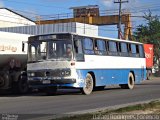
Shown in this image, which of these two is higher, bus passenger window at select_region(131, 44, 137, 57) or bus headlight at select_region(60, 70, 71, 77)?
bus passenger window at select_region(131, 44, 137, 57)

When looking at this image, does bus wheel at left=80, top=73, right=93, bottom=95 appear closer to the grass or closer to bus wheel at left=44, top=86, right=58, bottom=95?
bus wheel at left=44, top=86, right=58, bottom=95

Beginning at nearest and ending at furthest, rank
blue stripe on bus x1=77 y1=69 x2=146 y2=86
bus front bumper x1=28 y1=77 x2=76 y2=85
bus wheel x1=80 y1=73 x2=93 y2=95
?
1. bus front bumper x1=28 y1=77 x2=76 y2=85
2. bus wheel x1=80 y1=73 x2=93 y2=95
3. blue stripe on bus x1=77 y1=69 x2=146 y2=86

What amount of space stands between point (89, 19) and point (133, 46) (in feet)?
113

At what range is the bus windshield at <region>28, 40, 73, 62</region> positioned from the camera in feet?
75.5

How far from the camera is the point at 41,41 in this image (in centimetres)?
2370

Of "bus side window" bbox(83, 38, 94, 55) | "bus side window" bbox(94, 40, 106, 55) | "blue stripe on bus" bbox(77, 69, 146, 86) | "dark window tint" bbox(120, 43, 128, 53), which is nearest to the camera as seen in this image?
"bus side window" bbox(83, 38, 94, 55)

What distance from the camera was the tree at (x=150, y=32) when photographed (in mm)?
74938

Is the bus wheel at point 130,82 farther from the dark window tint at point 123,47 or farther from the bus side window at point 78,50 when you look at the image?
the bus side window at point 78,50

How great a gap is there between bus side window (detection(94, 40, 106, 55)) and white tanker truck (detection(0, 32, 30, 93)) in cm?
392

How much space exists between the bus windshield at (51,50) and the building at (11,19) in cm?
4048

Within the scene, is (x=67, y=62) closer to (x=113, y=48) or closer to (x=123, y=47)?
(x=113, y=48)

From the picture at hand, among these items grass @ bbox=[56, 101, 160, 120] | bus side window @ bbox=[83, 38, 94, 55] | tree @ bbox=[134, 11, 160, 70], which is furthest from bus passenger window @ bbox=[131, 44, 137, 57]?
tree @ bbox=[134, 11, 160, 70]

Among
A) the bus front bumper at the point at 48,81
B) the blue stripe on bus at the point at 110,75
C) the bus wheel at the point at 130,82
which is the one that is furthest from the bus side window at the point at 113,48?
the bus front bumper at the point at 48,81

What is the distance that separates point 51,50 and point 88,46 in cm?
225
